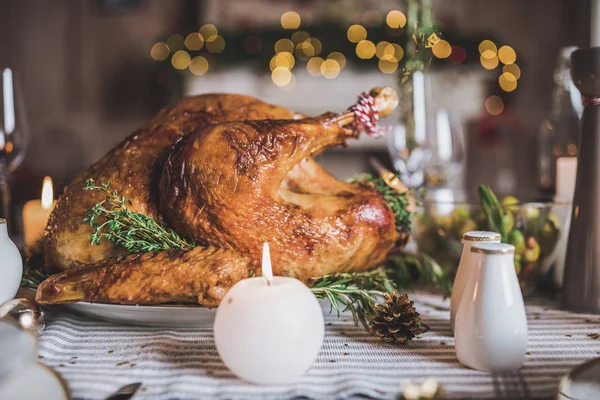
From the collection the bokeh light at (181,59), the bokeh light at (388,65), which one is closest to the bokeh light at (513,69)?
the bokeh light at (388,65)

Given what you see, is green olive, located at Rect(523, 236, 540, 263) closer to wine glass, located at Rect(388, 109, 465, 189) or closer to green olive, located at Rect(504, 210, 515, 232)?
green olive, located at Rect(504, 210, 515, 232)

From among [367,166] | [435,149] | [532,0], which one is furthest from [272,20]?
[435,149]

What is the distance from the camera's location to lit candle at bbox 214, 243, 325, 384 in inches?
21.3

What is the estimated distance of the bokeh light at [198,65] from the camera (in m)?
3.95

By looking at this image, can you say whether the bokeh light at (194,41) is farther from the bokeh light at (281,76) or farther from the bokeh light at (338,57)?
the bokeh light at (338,57)

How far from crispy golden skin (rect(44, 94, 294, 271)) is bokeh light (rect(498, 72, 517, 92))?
3712mm

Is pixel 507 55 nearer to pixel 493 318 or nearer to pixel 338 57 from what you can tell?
pixel 338 57

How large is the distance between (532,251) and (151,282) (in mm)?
631

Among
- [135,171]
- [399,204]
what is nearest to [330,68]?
[399,204]

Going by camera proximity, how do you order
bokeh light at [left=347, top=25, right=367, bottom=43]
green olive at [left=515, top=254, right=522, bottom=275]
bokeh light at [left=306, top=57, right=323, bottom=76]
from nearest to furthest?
1. green olive at [left=515, top=254, right=522, bottom=275]
2. bokeh light at [left=347, top=25, right=367, bottom=43]
3. bokeh light at [left=306, top=57, right=323, bottom=76]

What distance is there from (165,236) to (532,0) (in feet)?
15.0

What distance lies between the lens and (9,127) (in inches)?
47.8

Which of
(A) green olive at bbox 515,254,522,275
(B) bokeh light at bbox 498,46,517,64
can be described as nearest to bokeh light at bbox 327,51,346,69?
(B) bokeh light at bbox 498,46,517,64

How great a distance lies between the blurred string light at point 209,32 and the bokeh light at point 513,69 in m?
2.20
